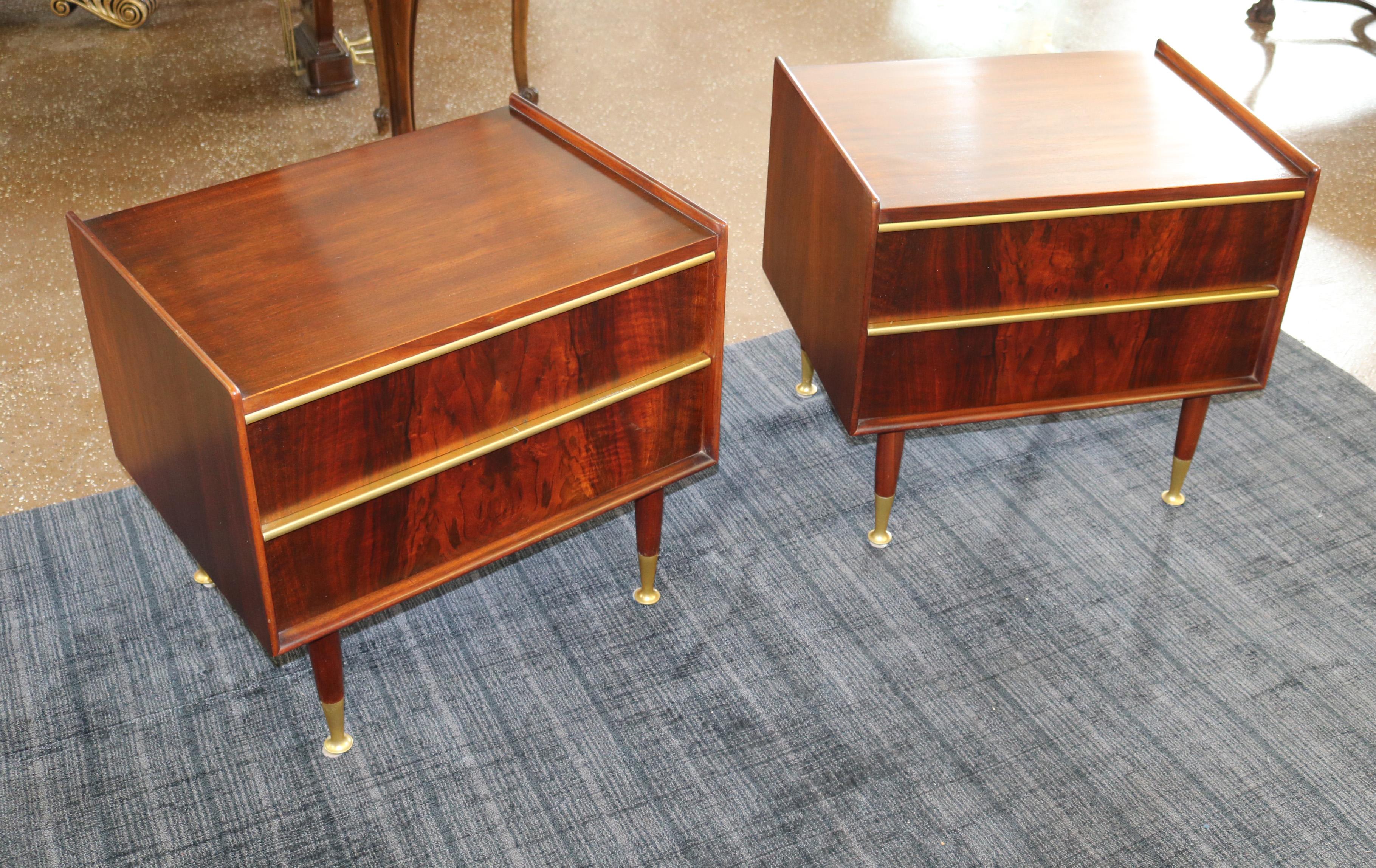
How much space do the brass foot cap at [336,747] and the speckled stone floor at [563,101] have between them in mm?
688

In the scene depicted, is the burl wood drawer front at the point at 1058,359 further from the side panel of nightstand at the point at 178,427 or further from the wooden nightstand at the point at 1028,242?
the side panel of nightstand at the point at 178,427

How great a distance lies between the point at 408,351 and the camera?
1.38 m

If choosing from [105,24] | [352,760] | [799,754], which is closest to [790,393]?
[799,754]

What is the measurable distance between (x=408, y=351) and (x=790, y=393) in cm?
110

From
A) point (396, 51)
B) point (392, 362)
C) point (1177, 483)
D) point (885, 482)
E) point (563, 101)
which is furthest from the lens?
point (563, 101)

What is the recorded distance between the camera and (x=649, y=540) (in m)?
1.85

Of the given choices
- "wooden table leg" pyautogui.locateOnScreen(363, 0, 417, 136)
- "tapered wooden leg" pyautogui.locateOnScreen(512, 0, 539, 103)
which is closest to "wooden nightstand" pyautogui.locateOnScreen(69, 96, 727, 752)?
"wooden table leg" pyautogui.locateOnScreen(363, 0, 417, 136)

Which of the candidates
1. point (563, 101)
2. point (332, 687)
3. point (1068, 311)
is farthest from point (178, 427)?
point (563, 101)

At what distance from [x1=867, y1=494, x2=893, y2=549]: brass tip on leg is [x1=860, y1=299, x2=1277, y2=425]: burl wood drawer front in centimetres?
20

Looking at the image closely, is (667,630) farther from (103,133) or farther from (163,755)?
(103,133)

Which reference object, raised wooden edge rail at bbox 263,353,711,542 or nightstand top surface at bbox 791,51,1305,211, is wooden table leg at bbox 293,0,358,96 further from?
raised wooden edge rail at bbox 263,353,711,542

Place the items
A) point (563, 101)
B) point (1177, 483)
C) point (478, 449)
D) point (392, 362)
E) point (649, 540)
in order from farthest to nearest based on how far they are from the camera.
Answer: point (563, 101)
point (1177, 483)
point (649, 540)
point (478, 449)
point (392, 362)

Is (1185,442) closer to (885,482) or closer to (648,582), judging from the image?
(885,482)

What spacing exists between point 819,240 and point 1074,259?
37 cm
